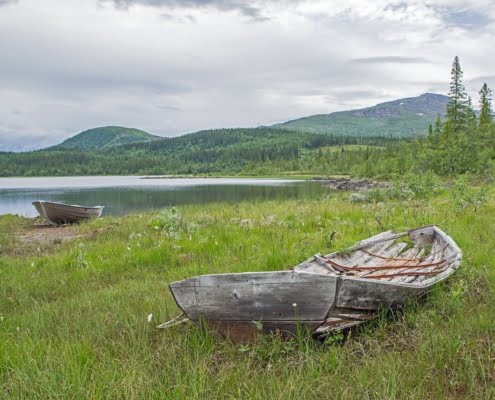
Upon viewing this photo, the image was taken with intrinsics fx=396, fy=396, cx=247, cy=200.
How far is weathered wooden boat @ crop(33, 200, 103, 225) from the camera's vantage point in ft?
60.2

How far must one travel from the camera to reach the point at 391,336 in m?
3.77

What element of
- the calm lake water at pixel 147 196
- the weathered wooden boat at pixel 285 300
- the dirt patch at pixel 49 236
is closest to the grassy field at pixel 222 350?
the weathered wooden boat at pixel 285 300

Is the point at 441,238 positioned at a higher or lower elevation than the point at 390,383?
higher

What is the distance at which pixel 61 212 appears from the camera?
18.8m

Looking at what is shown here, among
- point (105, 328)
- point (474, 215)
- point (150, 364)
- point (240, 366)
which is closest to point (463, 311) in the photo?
point (240, 366)

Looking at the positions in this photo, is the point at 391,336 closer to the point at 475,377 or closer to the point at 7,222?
the point at 475,377

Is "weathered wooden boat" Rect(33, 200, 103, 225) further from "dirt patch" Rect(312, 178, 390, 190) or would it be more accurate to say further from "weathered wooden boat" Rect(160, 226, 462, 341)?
"dirt patch" Rect(312, 178, 390, 190)

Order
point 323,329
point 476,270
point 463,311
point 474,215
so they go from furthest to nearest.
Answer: point 474,215 < point 476,270 < point 463,311 < point 323,329

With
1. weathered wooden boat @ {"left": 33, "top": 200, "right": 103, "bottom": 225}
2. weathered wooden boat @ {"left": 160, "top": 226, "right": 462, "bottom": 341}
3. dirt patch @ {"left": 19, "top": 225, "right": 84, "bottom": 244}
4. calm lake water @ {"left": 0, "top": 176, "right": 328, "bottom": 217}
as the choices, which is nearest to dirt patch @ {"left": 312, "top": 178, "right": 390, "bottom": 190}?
calm lake water @ {"left": 0, "top": 176, "right": 328, "bottom": 217}

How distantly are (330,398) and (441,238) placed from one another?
4.19 m

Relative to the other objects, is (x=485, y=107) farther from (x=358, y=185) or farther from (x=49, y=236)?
(x=49, y=236)

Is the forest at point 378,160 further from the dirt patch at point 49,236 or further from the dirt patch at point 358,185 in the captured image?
the dirt patch at point 49,236

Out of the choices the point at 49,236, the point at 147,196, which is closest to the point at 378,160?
the point at 147,196

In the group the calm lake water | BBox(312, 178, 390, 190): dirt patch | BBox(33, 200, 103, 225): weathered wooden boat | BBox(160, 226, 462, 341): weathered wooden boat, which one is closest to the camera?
BBox(160, 226, 462, 341): weathered wooden boat
